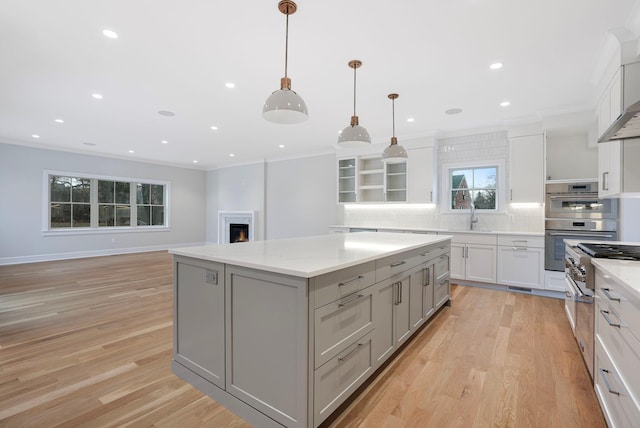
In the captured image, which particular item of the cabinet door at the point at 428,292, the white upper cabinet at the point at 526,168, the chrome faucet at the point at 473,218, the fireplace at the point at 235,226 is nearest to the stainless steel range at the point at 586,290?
the cabinet door at the point at 428,292

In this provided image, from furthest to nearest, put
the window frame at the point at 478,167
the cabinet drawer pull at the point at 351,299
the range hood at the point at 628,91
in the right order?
the window frame at the point at 478,167
the range hood at the point at 628,91
the cabinet drawer pull at the point at 351,299

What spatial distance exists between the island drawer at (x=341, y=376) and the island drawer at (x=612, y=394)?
1268 millimetres

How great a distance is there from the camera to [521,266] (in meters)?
4.55

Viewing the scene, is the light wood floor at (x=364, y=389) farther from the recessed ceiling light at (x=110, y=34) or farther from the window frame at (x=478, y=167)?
the recessed ceiling light at (x=110, y=34)

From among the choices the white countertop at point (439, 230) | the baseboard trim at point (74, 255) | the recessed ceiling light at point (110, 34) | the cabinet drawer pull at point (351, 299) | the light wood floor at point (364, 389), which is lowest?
the light wood floor at point (364, 389)

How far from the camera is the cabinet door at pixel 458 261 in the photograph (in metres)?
4.96

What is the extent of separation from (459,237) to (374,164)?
7.98ft

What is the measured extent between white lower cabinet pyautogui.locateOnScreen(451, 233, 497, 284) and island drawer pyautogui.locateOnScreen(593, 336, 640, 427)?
281cm

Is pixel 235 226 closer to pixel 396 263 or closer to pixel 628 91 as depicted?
pixel 396 263

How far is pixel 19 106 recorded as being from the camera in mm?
4469

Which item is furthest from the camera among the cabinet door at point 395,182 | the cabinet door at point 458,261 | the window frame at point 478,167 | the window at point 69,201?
the window at point 69,201

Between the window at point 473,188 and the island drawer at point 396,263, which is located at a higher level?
the window at point 473,188

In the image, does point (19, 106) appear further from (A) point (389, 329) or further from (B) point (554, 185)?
(B) point (554, 185)

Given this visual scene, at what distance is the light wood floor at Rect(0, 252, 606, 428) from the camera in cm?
182
